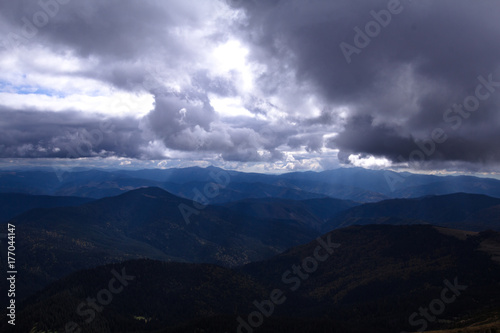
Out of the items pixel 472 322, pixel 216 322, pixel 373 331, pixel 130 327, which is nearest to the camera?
pixel 472 322

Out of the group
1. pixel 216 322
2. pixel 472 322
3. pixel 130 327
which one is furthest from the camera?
pixel 130 327

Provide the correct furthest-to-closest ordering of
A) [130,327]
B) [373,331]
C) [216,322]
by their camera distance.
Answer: [130,327] → [373,331] → [216,322]

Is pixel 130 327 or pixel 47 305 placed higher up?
pixel 47 305

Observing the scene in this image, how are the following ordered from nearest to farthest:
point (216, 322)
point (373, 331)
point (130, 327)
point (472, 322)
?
point (472, 322) < point (216, 322) < point (373, 331) < point (130, 327)

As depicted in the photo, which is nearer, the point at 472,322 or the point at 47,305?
the point at 472,322

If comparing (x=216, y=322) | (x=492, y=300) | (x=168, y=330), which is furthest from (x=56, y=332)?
(x=492, y=300)

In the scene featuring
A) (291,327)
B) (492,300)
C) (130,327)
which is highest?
(492,300)

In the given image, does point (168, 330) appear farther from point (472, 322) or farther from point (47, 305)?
point (472, 322)

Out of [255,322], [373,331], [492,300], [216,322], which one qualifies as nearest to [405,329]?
[373,331]

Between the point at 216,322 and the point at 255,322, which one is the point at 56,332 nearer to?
the point at 216,322
